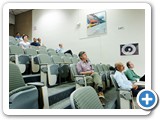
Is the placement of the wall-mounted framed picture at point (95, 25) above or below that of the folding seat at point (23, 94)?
above

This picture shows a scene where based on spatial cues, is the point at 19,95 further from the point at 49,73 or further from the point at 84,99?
the point at 49,73

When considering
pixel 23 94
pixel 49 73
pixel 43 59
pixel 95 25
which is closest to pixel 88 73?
pixel 49 73

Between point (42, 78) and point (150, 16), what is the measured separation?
1.49 metres

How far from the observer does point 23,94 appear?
28.5 inches

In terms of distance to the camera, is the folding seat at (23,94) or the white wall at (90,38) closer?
the folding seat at (23,94)

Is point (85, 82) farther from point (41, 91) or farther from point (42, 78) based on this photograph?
point (41, 91)

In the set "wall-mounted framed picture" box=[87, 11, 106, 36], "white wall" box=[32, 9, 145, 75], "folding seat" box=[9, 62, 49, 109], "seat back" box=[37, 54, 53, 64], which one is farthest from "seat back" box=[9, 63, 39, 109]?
"white wall" box=[32, 9, 145, 75]

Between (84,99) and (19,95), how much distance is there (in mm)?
313

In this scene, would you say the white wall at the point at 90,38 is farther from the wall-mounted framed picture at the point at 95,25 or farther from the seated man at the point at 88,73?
the seated man at the point at 88,73

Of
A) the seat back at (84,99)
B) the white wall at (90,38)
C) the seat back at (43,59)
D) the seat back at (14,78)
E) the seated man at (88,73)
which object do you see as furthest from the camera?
the white wall at (90,38)

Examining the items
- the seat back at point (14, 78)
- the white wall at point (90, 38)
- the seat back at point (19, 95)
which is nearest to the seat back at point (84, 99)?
the seat back at point (19, 95)

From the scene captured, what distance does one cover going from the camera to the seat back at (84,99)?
1.98ft
